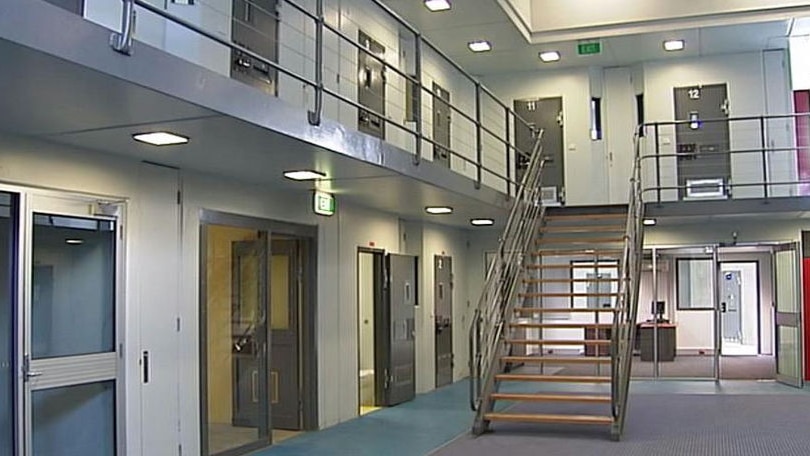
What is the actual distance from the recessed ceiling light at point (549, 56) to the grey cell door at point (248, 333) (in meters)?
6.13

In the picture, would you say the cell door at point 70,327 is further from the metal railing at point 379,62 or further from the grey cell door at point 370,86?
the grey cell door at point 370,86

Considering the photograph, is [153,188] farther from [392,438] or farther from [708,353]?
[708,353]

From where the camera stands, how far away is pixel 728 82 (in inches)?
488

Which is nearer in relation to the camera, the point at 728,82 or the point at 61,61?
the point at 61,61

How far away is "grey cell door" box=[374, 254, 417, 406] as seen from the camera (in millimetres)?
10062

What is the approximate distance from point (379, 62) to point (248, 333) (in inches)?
105

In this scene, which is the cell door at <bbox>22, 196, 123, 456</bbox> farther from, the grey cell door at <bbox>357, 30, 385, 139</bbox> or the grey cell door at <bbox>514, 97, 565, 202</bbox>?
the grey cell door at <bbox>514, 97, 565, 202</bbox>

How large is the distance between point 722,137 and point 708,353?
563cm

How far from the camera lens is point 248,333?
7434 mm

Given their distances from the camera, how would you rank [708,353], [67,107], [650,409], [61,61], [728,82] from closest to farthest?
[61,61] < [67,107] < [650,409] < [728,82] < [708,353]

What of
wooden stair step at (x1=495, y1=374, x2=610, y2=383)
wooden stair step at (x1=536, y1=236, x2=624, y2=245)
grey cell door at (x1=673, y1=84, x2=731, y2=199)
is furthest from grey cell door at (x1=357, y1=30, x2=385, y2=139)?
grey cell door at (x1=673, y1=84, x2=731, y2=199)

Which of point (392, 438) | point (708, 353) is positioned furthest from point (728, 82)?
point (392, 438)

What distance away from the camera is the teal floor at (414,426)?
24.2ft

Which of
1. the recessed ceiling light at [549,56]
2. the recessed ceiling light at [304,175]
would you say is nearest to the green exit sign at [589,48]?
the recessed ceiling light at [549,56]
